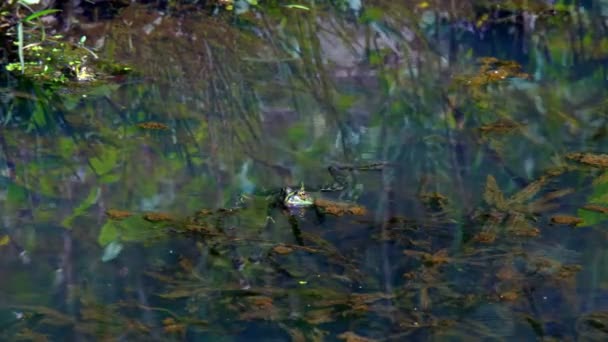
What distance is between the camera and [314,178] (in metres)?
2.31

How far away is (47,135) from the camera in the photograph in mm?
2537

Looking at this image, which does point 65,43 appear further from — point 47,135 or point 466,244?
point 466,244

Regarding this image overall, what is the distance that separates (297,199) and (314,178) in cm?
13

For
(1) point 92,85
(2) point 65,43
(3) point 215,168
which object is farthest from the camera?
(2) point 65,43

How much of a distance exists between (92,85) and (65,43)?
0.33 metres

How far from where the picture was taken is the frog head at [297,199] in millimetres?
2184

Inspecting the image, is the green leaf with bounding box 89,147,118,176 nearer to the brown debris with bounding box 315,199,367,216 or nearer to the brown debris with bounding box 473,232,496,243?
the brown debris with bounding box 315,199,367,216

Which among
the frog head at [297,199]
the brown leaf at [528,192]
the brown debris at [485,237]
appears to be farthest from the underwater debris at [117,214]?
the brown leaf at [528,192]

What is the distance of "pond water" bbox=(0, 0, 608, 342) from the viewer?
1.81 metres

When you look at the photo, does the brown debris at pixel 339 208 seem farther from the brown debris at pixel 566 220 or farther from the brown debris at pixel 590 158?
the brown debris at pixel 590 158

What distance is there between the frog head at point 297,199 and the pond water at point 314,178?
16mm

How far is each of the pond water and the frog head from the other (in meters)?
0.02

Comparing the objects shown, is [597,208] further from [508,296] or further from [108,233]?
[108,233]

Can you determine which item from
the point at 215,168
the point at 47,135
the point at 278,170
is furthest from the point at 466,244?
the point at 47,135
